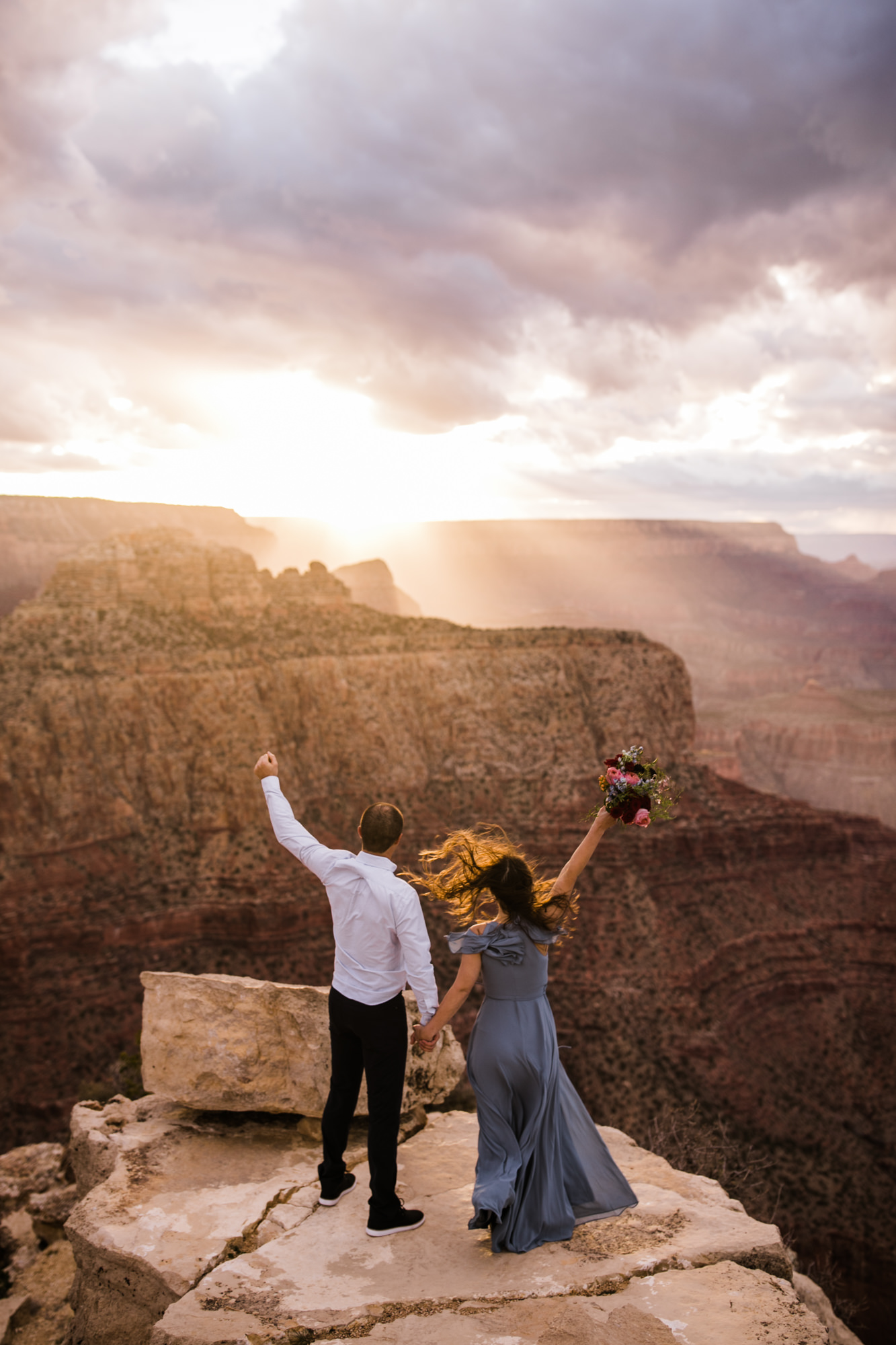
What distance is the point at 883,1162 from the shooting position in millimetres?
27094

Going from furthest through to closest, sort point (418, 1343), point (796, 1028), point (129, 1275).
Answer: point (796, 1028), point (129, 1275), point (418, 1343)

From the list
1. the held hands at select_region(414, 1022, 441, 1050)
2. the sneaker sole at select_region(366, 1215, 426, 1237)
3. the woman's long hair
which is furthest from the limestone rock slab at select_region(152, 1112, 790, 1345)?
the woman's long hair

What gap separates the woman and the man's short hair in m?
0.37

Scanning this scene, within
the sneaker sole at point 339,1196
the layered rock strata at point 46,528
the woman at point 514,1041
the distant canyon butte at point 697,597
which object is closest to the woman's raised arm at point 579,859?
the woman at point 514,1041

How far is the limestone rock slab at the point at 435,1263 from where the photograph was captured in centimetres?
486

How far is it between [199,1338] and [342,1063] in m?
1.84

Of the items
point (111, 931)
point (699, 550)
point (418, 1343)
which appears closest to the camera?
point (418, 1343)

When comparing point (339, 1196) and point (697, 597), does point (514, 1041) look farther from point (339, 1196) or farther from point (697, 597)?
point (697, 597)

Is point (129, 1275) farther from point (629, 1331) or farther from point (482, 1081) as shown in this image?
point (629, 1331)

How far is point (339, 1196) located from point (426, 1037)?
1921 millimetres

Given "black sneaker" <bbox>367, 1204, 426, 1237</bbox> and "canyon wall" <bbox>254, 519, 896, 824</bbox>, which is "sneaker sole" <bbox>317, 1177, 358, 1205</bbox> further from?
"canyon wall" <bbox>254, 519, 896, 824</bbox>

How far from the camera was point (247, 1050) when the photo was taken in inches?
316

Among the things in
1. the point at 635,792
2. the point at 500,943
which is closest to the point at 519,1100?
the point at 500,943

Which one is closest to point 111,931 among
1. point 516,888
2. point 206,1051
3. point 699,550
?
point 206,1051
